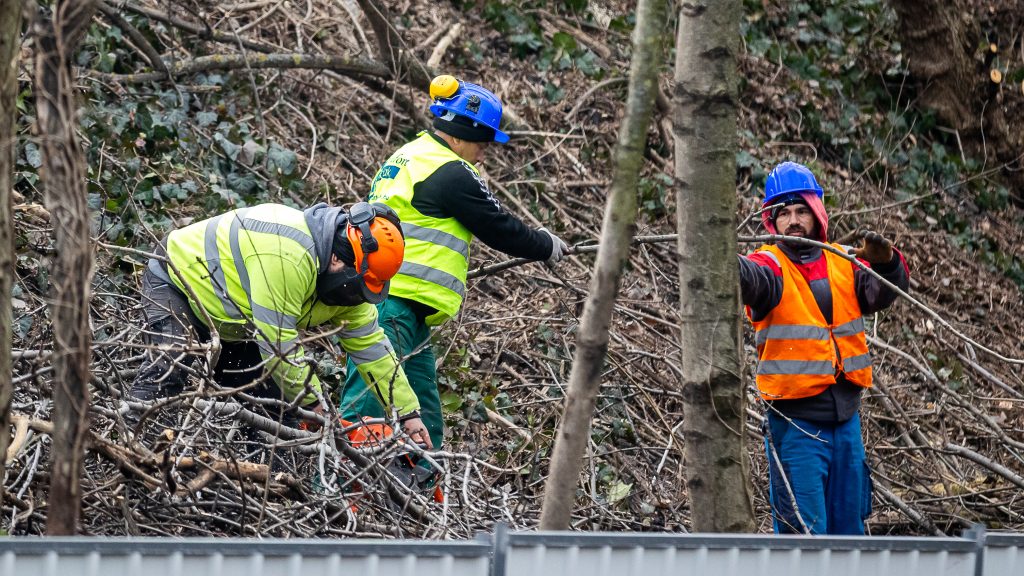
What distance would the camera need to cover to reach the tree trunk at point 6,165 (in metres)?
2.26

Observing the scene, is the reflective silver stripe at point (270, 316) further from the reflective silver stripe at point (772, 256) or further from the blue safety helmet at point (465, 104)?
the reflective silver stripe at point (772, 256)

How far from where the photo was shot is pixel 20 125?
6270 mm

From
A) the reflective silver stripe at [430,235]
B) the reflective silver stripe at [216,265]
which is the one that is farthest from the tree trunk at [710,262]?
the reflective silver stripe at [216,265]

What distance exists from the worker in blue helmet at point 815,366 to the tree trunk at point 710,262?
970 mm

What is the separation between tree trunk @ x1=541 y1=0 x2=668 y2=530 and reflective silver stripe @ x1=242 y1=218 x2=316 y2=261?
5.69ft

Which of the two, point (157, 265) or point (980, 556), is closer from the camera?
point (980, 556)

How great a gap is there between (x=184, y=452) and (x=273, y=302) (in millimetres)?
765

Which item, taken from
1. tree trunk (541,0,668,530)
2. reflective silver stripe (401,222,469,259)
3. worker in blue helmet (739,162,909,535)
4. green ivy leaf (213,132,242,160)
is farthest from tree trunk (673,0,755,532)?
green ivy leaf (213,132,242,160)

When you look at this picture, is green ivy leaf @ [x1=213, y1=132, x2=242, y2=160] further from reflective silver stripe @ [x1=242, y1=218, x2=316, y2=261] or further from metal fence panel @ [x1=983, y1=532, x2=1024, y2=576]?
metal fence panel @ [x1=983, y1=532, x2=1024, y2=576]

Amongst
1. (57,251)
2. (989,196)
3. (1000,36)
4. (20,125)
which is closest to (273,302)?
(57,251)

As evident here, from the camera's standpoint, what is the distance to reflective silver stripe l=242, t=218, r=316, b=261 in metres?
4.21

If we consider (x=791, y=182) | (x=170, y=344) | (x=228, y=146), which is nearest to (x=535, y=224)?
(x=228, y=146)

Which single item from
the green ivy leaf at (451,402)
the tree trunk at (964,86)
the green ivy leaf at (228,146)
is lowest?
the green ivy leaf at (451,402)

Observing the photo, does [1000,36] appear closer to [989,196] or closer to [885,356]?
[989,196]
